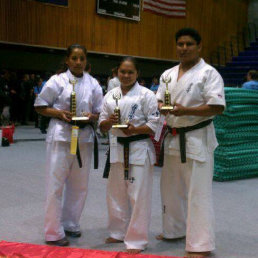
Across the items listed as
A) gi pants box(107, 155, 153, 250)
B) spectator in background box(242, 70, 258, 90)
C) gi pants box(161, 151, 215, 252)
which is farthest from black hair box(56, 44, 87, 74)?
spectator in background box(242, 70, 258, 90)

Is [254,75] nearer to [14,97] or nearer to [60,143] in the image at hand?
[60,143]

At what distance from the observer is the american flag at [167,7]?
14.3 m

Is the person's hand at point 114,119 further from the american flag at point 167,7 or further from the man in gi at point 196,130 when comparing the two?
the american flag at point 167,7

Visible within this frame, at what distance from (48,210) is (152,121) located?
1026mm

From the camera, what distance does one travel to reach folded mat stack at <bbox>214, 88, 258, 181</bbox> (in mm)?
5602

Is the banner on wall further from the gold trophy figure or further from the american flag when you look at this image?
the gold trophy figure

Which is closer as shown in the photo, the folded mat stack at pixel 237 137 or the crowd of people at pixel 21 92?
the folded mat stack at pixel 237 137

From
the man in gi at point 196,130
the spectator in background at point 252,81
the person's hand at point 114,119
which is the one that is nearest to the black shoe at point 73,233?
the man in gi at point 196,130

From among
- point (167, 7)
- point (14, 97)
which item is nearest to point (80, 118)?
point (14, 97)

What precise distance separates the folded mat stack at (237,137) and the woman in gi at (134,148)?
272 centimetres

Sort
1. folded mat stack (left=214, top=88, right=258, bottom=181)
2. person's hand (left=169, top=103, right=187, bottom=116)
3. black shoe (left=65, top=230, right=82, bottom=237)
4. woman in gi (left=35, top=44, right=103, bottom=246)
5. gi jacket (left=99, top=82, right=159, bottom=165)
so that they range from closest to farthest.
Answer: person's hand (left=169, top=103, right=187, bottom=116) < gi jacket (left=99, top=82, right=159, bottom=165) < woman in gi (left=35, top=44, right=103, bottom=246) < black shoe (left=65, top=230, right=82, bottom=237) < folded mat stack (left=214, top=88, right=258, bottom=181)

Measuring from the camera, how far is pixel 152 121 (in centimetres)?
304

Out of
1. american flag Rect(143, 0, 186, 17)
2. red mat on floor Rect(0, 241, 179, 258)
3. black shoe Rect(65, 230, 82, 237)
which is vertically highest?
american flag Rect(143, 0, 186, 17)

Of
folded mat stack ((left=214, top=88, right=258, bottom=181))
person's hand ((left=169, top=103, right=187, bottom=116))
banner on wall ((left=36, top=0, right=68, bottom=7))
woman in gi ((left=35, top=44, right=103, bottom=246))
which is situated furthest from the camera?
banner on wall ((left=36, top=0, right=68, bottom=7))
